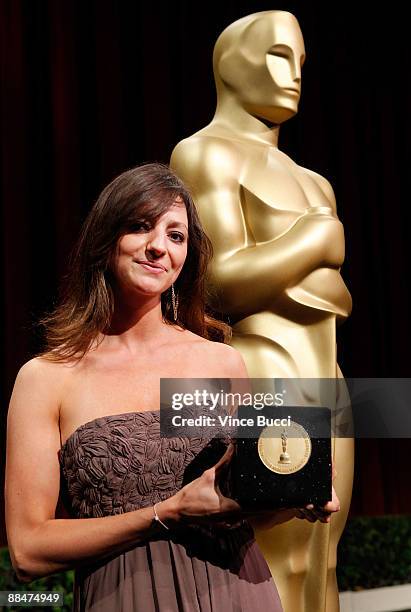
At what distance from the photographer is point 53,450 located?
0.99m

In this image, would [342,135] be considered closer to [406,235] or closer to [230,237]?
[406,235]

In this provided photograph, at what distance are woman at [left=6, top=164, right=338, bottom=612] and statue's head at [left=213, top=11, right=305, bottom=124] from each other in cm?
54

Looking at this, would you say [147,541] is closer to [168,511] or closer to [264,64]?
[168,511]

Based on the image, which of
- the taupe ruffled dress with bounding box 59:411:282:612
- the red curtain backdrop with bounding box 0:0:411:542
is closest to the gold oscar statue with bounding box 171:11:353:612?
the red curtain backdrop with bounding box 0:0:411:542

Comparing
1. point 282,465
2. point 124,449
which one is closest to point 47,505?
point 124,449

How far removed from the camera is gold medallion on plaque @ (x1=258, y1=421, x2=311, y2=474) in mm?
934

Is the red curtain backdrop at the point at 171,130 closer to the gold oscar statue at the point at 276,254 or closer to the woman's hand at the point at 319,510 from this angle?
the gold oscar statue at the point at 276,254

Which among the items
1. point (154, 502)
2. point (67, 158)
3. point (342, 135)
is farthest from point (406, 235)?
point (154, 502)

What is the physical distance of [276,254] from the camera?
4.74 feet

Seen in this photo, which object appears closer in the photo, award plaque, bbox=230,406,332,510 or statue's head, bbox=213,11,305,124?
award plaque, bbox=230,406,332,510

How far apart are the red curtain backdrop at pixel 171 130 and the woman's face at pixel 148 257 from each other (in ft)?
2.41

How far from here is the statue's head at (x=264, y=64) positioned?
5.18 feet

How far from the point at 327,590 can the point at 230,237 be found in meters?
0.60

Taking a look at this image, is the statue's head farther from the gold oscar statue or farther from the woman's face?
the woman's face
